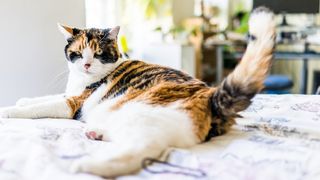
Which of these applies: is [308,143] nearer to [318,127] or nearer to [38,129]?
[318,127]

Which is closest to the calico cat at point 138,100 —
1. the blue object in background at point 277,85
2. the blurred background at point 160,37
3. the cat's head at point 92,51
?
the cat's head at point 92,51

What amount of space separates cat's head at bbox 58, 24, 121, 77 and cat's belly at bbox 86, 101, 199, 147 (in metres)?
0.32

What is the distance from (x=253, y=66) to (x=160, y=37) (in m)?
2.82

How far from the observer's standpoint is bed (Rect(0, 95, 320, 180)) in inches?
28.7

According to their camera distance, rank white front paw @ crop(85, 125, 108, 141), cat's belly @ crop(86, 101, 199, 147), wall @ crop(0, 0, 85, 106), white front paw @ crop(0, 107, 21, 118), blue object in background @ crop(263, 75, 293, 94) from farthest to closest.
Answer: blue object in background @ crop(263, 75, 293, 94) → wall @ crop(0, 0, 85, 106) → white front paw @ crop(0, 107, 21, 118) → white front paw @ crop(85, 125, 108, 141) → cat's belly @ crop(86, 101, 199, 147)

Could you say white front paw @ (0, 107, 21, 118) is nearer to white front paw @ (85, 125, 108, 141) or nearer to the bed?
the bed

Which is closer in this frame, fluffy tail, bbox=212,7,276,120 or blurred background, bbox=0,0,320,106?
fluffy tail, bbox=212,7,276,120

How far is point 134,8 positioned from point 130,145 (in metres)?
2.75

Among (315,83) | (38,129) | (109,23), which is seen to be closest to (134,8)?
(109,23)

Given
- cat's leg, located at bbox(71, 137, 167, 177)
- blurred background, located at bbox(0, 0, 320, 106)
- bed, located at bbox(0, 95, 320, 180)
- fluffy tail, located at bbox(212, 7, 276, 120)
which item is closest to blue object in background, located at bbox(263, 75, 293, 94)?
blurred background, located at bbox(0, 0, 320, 106)

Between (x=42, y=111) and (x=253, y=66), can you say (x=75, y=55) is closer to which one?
(x=42, y=111)

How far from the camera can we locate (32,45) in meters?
2.08

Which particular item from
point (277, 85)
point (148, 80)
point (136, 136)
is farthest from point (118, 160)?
point (277, 85)

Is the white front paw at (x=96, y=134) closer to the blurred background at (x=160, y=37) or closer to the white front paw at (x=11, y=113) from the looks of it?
the white front paw at (x=11, y=113)
